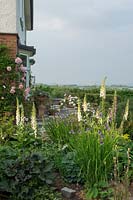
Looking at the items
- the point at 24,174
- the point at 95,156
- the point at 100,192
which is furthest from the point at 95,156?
the point at 24,174

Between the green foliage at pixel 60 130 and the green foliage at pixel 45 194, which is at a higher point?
the green foliage at pixel 60 130

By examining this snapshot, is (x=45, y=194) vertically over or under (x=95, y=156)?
under

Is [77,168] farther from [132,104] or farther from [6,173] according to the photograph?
[132,104]

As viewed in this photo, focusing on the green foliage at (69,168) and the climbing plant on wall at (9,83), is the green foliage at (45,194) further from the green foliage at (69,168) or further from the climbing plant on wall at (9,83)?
the climbing plant on wall at (9,83)

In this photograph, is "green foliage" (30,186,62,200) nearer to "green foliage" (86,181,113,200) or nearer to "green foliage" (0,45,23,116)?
"green foliage" (86,181,113,200)

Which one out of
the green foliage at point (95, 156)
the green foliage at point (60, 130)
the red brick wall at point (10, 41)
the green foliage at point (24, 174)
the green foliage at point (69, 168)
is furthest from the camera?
the red brick wall at point (10, 41)

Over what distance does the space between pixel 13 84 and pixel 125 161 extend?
186 inches

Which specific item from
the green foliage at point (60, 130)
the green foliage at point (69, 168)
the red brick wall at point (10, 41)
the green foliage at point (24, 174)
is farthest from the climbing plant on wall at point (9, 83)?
the green foliage at point (24, 174)

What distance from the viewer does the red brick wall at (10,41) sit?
8.86m

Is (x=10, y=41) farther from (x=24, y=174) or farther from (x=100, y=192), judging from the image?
(x=100, y=192)

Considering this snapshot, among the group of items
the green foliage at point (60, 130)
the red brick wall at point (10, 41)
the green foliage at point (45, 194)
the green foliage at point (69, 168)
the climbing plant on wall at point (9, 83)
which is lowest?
the green foliage at point (45, 194)

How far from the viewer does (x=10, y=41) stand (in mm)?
8875

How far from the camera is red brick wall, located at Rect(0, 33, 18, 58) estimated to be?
8.86 meters

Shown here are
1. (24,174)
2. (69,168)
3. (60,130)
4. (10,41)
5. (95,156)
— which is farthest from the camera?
(10,41)
